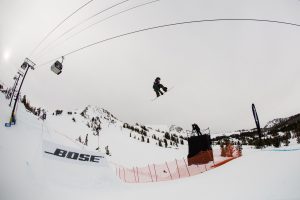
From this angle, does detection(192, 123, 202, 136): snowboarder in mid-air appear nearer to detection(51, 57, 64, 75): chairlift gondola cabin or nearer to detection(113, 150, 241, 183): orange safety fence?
detection(113, 150, 241, 183): orange safety fence

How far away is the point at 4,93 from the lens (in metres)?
7.00

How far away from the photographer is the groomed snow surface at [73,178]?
17.0ft

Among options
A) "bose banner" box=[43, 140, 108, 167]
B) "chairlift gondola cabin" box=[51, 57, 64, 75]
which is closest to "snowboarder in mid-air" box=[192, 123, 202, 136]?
"bose banner" box=[43, 140, 108, 167]

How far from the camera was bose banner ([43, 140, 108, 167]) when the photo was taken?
8.42 metres

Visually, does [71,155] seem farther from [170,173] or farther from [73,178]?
[170,173]

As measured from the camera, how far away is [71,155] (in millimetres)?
10125

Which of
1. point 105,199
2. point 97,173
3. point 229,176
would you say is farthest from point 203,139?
point 105,199

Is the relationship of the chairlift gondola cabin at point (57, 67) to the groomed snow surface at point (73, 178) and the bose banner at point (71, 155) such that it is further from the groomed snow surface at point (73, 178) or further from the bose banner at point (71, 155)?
the bose banner at point (71, 155)

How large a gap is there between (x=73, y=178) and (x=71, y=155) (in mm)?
1498

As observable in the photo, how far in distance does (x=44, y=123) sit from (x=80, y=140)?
403 cm

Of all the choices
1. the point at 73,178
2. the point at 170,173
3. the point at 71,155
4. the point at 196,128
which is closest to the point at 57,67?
the point at 71,155

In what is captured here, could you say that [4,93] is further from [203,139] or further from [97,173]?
[203,139]

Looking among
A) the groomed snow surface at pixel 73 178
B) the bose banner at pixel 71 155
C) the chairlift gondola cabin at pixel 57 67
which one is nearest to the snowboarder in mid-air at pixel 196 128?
the groomed snow surface at pixel 73 178

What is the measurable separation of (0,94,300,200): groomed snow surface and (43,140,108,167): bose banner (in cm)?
20
